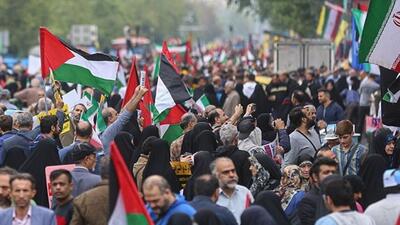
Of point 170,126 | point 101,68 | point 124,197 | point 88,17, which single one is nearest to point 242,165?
point 124,197

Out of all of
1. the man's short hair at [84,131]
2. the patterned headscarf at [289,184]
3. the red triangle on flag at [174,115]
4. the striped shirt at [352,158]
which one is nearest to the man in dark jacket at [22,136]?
the man's short hair at [84,131]

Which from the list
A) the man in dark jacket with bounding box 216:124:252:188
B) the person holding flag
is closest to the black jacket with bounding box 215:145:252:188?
the man in dark jacket with bounding box 216:124:252:188

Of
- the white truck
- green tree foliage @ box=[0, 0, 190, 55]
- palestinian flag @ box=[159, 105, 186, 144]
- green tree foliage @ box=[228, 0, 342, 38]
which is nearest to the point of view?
palestinian flag @ box=[159, 105, 186, 144]

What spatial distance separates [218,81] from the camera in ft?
104

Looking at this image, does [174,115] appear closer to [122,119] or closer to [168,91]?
[168,91]

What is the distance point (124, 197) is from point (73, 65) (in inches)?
344

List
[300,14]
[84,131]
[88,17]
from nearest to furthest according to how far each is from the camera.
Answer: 1. [84,131]
2. [300,14]
3. [88,17]

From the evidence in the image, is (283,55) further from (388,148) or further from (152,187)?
(152,187)

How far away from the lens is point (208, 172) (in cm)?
1302

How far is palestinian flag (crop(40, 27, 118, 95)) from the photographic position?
19109 millimetres

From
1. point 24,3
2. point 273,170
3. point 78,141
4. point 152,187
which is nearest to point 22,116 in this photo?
point 78,141

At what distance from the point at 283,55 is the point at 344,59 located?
509cm

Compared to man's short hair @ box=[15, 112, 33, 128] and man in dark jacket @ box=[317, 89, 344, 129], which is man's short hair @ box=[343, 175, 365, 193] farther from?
man in dark jacket @ box=[317, 89, 344, 129]

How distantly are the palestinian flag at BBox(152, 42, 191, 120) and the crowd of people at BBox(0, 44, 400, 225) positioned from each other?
335 mm
